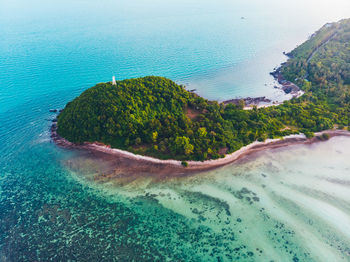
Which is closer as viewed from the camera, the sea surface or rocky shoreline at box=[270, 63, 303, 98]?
the sea surface

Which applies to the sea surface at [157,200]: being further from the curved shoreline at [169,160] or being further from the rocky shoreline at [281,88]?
the rocky shoreline at [281,88]

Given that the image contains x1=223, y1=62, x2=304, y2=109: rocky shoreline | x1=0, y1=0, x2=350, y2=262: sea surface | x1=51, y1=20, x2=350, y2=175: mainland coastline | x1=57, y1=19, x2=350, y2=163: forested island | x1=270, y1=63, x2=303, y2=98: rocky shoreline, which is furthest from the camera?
x1=270, y1=63, x2=303, y2=98: rocky shoreline

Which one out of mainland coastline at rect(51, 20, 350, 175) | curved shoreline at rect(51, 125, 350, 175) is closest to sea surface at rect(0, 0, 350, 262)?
curved shoreline at rect(51, 125, 350, 175)

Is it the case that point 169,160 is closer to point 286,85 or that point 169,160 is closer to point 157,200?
point 157,200

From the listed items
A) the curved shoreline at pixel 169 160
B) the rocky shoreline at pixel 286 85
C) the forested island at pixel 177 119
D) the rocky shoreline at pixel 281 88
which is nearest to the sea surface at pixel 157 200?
the curved shoreline at pixel 169 160

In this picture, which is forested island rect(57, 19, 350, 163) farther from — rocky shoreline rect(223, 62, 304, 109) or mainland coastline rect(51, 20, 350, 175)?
rocky shoreline rect(223, 62, 304, 109)

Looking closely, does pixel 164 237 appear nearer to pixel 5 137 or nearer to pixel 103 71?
pixel 5 137
